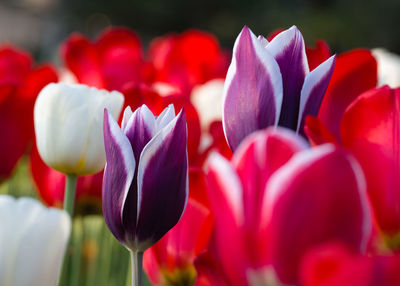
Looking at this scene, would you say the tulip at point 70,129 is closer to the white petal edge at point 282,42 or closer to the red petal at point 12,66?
the white petal edge at point 282,42

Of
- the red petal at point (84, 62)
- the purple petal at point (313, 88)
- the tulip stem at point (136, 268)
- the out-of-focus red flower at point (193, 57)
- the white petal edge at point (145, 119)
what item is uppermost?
the out-of-focus red flower at point (193, 57)

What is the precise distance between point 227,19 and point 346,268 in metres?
8.08

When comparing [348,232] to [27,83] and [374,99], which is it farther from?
[27,83]

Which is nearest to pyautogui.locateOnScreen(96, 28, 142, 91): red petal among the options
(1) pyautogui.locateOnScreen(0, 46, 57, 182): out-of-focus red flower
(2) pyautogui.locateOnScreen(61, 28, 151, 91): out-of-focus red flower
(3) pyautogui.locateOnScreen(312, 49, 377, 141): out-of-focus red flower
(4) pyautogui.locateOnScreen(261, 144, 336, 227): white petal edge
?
(2) pyautogui.locateOnScreen(61, 28, 151, 91): out-of-focus red flower

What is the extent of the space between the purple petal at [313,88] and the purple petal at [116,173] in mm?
84

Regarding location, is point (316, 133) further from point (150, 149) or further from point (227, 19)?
point (227, 19)

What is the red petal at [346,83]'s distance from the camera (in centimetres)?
34

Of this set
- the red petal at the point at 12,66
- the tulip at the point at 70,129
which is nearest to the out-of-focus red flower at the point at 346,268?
the tulip at the point at 70,129

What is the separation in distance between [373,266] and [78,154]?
235 mm

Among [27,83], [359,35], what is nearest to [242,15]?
[359,35]

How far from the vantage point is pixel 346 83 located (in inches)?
13.9

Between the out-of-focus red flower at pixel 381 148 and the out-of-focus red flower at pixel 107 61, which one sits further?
the out-of-focus red flower at pixel 107 61

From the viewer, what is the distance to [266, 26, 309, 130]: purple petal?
294mm

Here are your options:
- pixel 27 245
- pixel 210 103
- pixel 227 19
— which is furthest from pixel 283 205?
pixel 227 19
